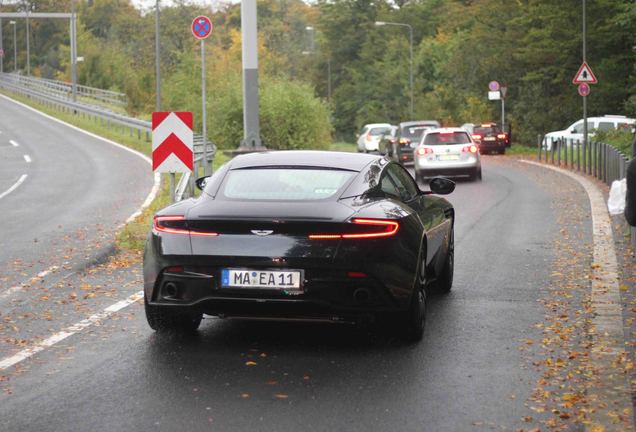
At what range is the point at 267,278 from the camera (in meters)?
7.70

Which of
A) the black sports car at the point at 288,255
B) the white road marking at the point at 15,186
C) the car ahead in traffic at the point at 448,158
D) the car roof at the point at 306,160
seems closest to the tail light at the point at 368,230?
the black sports car at the point at 288,255

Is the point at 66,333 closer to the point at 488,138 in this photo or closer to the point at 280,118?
the point at 280,118

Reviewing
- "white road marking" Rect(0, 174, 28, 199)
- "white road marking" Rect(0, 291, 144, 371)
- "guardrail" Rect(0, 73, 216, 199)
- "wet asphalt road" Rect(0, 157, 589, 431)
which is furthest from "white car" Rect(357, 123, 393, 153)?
"wet asphalt road" Rect(0, 157, 589, 431)

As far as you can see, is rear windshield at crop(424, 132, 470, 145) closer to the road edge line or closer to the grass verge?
the grass verge

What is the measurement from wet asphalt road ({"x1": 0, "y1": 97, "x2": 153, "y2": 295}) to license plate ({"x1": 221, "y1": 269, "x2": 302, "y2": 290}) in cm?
426

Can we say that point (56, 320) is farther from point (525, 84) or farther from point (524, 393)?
point (525, 84)

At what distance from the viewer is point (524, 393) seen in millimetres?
6676

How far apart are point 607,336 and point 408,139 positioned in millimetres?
31549

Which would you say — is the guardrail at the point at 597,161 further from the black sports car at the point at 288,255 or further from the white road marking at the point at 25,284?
the black sports car at the point at 288,255

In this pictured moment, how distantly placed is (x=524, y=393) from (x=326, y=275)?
63.3 inches

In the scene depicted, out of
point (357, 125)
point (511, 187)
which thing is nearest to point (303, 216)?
point (511, 187)

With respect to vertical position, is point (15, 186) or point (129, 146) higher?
point (129, 146)

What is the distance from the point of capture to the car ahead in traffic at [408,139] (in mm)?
39594

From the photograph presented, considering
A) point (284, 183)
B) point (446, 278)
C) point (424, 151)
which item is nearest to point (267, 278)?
point (284, 183)
